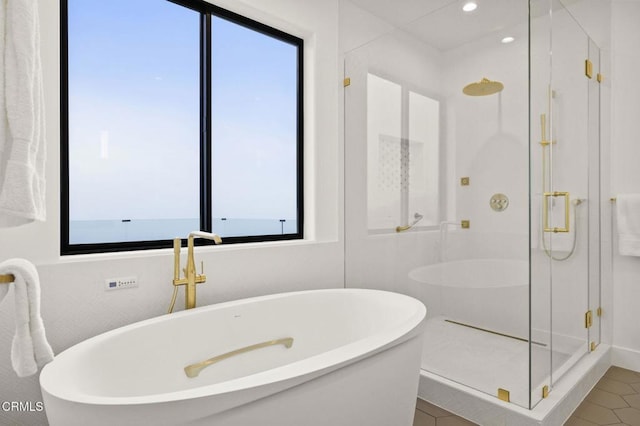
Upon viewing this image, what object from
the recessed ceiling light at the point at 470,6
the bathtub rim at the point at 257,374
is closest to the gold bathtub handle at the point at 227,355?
the bathtub rim at the point at 257,374

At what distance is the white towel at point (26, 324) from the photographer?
2.97ft

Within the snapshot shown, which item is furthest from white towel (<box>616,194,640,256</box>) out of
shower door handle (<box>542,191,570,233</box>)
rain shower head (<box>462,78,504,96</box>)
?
rain shower head (<box>462,78,504,96</box>)

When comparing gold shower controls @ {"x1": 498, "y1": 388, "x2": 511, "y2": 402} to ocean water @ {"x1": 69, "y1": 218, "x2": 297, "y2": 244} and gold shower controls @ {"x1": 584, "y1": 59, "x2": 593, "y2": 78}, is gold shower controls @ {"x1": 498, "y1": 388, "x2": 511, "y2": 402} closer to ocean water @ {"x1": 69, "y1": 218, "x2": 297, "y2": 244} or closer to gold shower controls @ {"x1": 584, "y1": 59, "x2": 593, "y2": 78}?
ocean water @ {"x1": 69, "y1": 218, "x2": 297, "y2": 244}

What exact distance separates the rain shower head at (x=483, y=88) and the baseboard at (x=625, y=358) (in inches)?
83.9

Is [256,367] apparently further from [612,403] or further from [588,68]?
[588,68]

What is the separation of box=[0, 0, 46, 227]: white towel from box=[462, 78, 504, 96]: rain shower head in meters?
1.96

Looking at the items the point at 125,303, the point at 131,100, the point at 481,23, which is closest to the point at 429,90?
the point at 481,23

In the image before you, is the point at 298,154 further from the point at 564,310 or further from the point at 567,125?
the point at 564,310

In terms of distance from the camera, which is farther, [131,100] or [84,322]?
[131,100]

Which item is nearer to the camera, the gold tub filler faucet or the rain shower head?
the gold tub filler faucet

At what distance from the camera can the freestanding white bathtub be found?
970 mm

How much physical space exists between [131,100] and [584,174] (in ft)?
9.36

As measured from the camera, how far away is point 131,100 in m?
1.98

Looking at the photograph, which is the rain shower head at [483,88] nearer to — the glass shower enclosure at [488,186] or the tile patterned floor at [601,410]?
the glass shower enclosure at [488,186]
